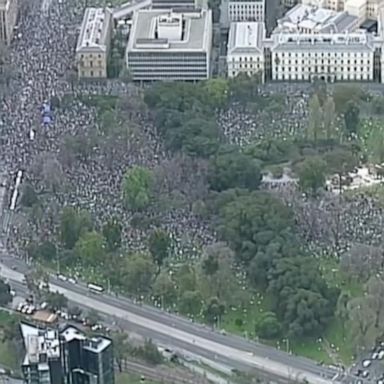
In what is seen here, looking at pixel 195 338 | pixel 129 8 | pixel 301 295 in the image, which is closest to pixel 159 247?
pixel 195 338

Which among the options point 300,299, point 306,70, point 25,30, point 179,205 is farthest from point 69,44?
point 300,299

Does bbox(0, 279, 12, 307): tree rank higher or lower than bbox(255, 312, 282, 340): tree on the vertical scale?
higher

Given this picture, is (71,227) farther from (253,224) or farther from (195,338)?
(195,338)

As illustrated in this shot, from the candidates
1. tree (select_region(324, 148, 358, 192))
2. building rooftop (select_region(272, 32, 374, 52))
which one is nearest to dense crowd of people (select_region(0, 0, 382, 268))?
tree (select_region(324, 148, 358, 192))

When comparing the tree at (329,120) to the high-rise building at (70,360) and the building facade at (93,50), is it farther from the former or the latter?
the high-rise building at (70,360)

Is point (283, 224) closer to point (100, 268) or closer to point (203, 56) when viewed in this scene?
point (100, 268)

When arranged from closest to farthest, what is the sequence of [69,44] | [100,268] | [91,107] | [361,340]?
[361,340] → [100,268] → [91,107] → [69,44]

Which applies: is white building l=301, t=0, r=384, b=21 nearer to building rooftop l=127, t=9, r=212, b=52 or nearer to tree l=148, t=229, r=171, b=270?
building rooftop l=127, t=9, r=212, b=52
